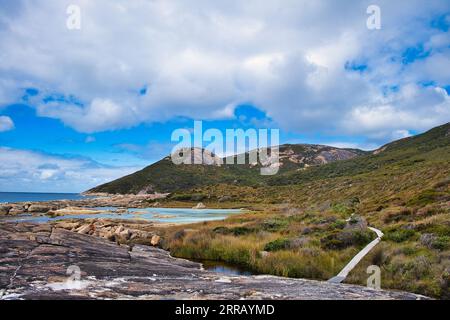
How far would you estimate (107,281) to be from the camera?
9.10 meters

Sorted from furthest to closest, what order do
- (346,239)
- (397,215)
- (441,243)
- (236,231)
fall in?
1. (397,215)
2. (236,231)
3. (346,239)
4. (441,243)

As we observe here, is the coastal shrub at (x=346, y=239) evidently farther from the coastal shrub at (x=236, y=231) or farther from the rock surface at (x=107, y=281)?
the rock surface at (x=107, y=281)

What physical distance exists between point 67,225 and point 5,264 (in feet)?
78.6

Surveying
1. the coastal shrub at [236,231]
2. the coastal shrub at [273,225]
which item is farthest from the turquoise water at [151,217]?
the coastal shrub at [236,231]

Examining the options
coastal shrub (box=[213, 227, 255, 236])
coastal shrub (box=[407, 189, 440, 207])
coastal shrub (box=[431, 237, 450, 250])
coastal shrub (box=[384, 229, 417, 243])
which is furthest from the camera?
coastal shrub (box=[407, 189, 440, 207])

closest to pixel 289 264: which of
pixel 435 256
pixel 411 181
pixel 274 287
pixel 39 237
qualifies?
pixel 435 256

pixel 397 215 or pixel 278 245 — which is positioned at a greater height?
pixel 397 215

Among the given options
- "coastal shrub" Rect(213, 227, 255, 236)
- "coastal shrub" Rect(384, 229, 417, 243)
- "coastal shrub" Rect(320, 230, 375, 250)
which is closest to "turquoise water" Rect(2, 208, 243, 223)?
"coastal shrub" Rect(213, 227, 255, 236)

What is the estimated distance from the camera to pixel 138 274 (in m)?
10.5

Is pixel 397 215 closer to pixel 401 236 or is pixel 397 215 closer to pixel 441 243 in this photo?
pixel 401 236

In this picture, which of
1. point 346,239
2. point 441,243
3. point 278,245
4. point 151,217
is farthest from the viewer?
point 151,217

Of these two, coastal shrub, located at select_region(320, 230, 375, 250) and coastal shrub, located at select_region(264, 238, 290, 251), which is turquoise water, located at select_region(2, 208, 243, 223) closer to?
coastal shrub, located at select_region(264, 238, 290, 251)

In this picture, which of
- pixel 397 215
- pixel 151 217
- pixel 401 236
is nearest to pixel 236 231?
pixel 401 236

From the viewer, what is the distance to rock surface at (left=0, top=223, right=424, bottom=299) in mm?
7793
